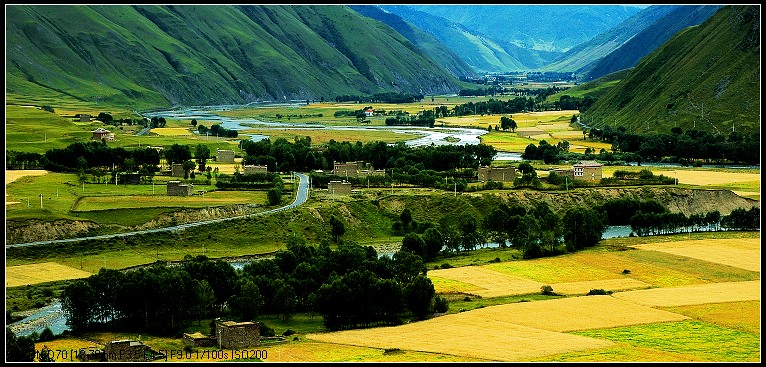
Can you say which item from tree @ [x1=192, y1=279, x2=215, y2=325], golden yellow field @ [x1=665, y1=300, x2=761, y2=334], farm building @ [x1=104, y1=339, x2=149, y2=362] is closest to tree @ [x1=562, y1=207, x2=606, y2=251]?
golden yellow field @ [x1=665, y1=300, x2=761, y2=334]

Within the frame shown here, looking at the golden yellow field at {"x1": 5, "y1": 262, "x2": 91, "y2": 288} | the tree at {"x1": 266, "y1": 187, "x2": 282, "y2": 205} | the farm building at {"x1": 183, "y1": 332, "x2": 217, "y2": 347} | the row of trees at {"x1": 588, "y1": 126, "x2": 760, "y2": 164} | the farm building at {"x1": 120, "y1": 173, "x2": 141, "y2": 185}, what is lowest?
the farm building at {"x1": 183, "y1": 332, "x2": 217, "y2": 347}

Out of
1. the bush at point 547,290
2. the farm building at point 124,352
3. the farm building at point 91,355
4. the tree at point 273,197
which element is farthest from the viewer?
the tree at point 273,197

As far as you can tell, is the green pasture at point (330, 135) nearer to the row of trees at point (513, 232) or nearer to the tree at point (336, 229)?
the row of trees at point (513, 232)

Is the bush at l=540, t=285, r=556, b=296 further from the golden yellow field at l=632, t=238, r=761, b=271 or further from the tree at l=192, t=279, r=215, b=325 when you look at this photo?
the tree at l=192, t=279, r=215, b=325

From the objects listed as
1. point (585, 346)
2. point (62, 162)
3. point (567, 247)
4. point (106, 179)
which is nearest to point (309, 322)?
point (585, 346)

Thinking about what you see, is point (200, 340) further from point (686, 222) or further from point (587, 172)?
point (587, 172)

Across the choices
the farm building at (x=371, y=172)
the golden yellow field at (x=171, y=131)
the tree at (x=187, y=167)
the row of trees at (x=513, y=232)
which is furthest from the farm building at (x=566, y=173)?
the golden yellow field at (x=171, y=131)
